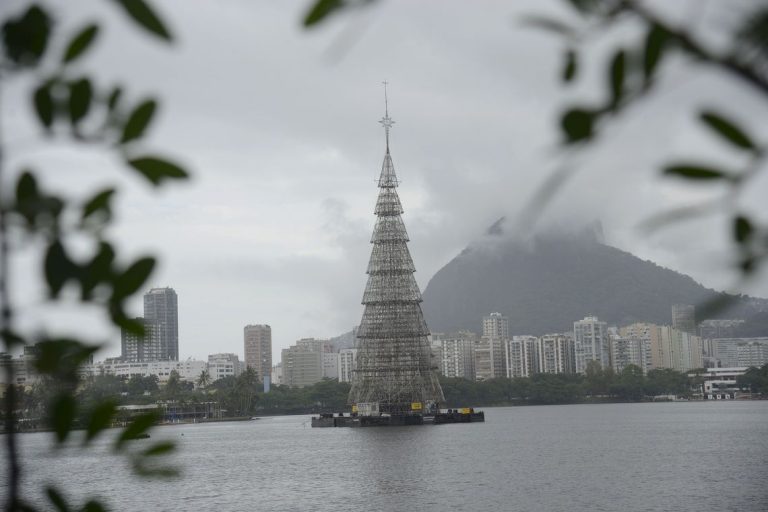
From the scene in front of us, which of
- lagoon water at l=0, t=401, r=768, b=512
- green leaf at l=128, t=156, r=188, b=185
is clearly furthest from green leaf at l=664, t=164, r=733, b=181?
lagoon water at l=0, t=401, r=768, b=512

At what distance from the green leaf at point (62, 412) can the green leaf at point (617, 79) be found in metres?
1.00

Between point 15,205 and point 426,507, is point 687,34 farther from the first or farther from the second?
point 426,507

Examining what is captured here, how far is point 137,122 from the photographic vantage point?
1584 mm

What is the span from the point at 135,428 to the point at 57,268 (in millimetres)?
412

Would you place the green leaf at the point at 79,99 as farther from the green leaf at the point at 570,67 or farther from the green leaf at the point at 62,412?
the green leaf at the point at 570,67

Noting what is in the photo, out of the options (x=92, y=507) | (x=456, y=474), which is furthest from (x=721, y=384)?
(x=92, y=507)

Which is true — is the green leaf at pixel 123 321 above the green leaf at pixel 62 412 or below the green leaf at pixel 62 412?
above

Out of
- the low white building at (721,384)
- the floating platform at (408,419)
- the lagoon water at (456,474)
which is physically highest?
the low white building at (721,384)

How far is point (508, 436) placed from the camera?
75875 millimetres

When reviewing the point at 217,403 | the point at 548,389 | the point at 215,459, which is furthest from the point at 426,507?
the point at 548,389

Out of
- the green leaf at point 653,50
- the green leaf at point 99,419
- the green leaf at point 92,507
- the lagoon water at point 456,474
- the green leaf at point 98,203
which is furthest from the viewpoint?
the lagoon water at point 456,474

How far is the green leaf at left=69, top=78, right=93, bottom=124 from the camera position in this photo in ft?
5.21

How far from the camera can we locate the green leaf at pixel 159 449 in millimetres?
1830

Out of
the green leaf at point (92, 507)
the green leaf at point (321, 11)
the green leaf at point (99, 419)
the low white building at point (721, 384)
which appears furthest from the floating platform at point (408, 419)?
the low white building at point (721, 384)
